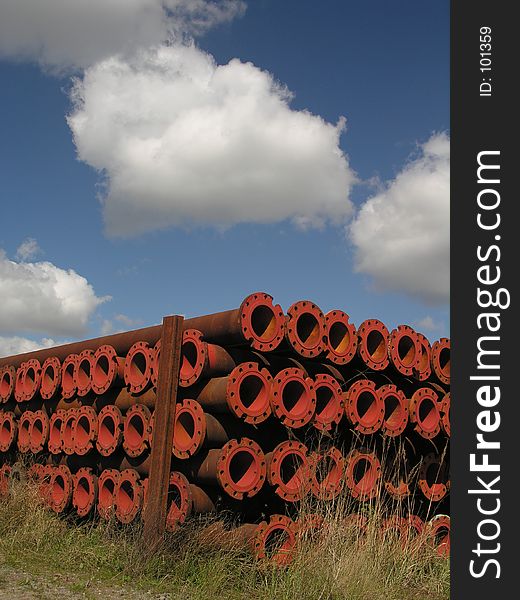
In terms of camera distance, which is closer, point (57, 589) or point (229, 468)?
point (57, 589)

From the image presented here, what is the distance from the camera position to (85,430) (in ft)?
29.2

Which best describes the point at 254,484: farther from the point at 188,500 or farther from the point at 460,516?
the point at 460,516

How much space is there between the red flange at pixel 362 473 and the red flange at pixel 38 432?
178 inches

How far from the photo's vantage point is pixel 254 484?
261 inches

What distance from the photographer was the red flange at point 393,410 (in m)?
7.81

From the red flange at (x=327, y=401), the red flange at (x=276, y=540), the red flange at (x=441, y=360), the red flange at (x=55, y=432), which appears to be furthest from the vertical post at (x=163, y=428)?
the red flange at (x=441, y=360)

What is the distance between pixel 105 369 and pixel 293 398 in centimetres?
277

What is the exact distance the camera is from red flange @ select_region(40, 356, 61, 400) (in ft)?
31.5

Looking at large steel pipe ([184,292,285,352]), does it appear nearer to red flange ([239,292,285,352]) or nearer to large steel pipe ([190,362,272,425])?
red flange ([239,292,285,352])

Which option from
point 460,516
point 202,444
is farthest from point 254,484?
point 460,516

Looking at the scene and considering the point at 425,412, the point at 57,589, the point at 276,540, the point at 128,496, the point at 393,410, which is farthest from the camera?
the point at 425,412

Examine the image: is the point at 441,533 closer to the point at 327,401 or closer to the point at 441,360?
the point at 441,360

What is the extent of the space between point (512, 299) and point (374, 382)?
12.3 feet

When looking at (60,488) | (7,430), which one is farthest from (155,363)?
(7,430)
